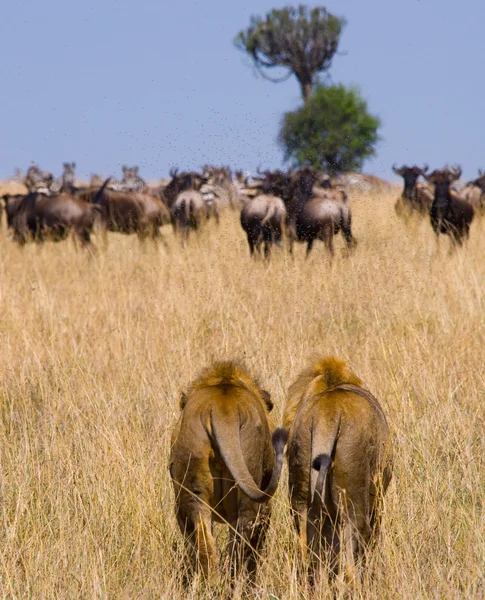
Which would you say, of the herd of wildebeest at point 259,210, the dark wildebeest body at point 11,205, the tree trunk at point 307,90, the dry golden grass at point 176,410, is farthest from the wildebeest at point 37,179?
the tree trunk at point 307,90

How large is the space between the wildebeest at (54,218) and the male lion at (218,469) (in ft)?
50.6

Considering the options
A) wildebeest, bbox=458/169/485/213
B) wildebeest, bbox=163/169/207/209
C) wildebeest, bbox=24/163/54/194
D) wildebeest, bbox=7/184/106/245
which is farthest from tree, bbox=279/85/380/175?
wildebeest, bbox=7/184/106/245

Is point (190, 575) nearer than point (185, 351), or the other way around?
point (190, 575)

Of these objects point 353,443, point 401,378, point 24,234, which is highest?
point 353,443

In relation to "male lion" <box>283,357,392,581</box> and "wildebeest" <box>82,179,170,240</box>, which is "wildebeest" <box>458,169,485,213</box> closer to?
"wildebeest" <box>82,179,170,240</box>

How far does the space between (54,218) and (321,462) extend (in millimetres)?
16923

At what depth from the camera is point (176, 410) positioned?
5727mm

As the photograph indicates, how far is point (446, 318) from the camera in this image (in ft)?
25.6

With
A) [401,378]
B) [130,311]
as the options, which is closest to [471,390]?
[401,378]

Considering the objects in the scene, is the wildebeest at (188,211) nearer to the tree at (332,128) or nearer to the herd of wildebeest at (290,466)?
the herd of wildebeest at (290,466)

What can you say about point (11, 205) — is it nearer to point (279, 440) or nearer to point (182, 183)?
point (182, 183)

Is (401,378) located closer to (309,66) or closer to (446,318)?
(446,318)

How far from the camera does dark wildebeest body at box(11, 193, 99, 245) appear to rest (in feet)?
63.3

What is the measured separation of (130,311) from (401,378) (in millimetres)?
3084
